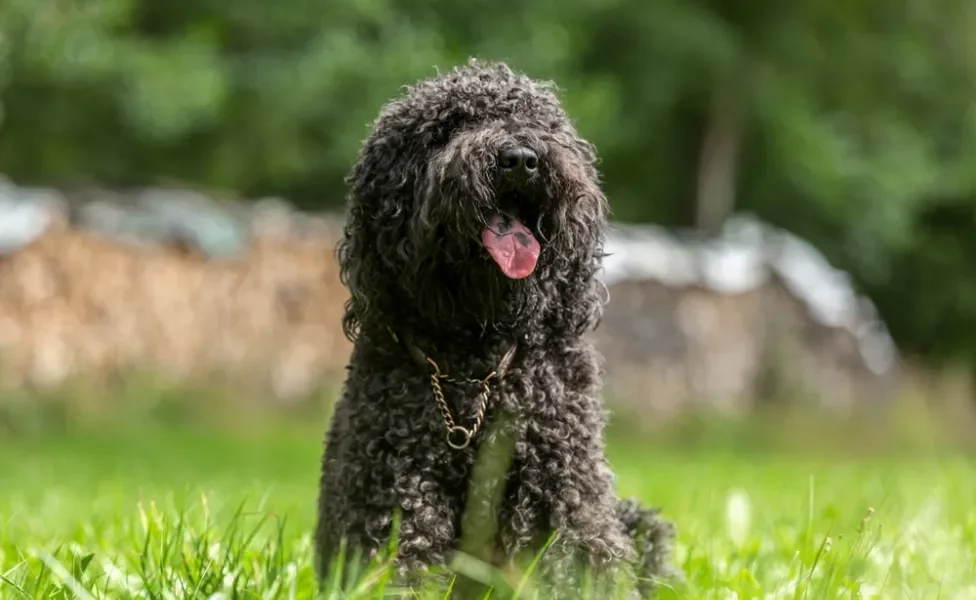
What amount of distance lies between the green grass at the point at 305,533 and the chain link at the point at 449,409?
0.45 meters

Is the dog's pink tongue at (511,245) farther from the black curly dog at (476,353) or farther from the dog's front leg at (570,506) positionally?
the dog's front leg at (570,506)

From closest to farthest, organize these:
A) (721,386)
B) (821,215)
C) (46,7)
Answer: (46,7) < (721,386) < (821,215)

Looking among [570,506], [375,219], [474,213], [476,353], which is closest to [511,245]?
[474,213]

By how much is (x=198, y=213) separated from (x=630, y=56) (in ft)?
24.4

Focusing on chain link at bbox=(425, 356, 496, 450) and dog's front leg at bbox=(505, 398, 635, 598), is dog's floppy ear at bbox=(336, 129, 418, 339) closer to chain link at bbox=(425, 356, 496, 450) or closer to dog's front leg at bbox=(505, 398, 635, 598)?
chain link at bbox=(425, 356, 496, 450)

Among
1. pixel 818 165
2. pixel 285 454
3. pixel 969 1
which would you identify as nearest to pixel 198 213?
pixel 285 454

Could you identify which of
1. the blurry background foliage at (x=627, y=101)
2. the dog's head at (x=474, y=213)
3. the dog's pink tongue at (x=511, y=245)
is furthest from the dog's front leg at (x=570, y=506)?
the blurry background foliage at (x=627, y=101)

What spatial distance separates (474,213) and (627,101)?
47.3 ft

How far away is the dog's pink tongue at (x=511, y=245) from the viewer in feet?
10.7

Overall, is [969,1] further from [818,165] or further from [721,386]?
[721,386]

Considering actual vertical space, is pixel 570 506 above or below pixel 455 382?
below

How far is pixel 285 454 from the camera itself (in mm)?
10891

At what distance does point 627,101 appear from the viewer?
56.6 ft

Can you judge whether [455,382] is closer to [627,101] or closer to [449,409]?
[449,409]
